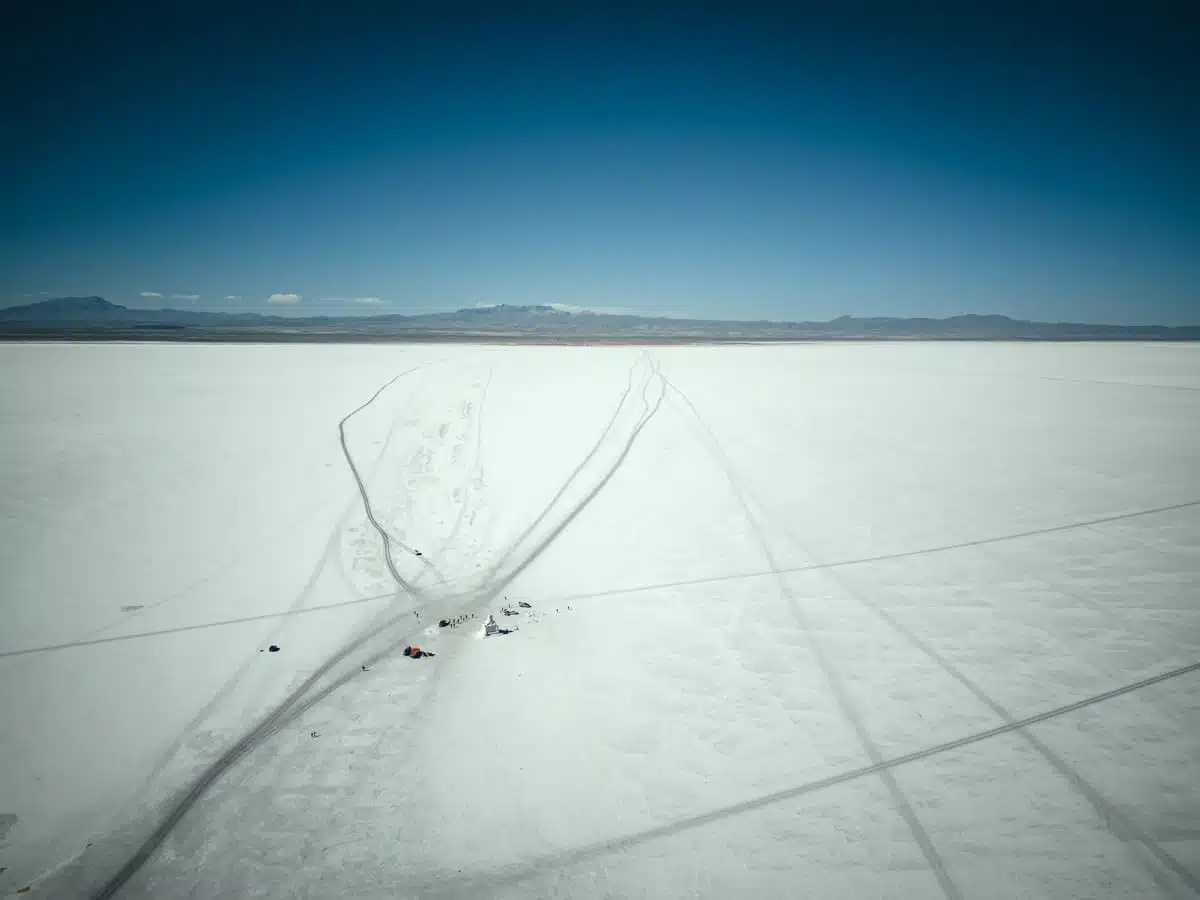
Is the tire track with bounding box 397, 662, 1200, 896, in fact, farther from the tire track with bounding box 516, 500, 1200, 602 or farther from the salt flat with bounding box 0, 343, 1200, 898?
the tire track with bounding box 516, 500, 1200, 602

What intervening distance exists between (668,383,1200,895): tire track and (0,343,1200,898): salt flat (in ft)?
0.08

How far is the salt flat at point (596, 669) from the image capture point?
3350 mm

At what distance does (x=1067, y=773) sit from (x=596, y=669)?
3396 millimetres

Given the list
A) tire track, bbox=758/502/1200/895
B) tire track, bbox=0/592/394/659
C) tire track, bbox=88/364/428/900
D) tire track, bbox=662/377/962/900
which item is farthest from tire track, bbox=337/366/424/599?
tire track, bbox=758/502/1200/895

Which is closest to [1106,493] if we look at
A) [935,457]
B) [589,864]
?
[935,457]

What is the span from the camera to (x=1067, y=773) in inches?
147

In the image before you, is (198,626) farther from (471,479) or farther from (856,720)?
(856,720)

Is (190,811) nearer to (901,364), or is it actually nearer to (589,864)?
(589,864)

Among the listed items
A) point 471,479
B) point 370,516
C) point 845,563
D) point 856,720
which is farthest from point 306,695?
point 845,563

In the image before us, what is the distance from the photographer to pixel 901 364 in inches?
1136

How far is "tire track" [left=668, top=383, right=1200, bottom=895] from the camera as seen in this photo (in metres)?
3.07

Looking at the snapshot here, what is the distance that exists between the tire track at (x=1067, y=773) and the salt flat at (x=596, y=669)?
3 cm

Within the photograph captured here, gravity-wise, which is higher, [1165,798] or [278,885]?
[1165,798]

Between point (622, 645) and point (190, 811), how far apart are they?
3.39m
